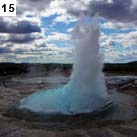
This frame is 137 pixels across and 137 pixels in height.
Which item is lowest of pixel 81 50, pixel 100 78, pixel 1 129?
pixel 1 129

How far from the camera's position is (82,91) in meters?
13.9

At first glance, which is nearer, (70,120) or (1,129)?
(1,129)

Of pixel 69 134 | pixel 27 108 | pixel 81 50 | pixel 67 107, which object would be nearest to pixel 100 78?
pixel 81 50

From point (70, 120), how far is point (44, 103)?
→ 2.16 m

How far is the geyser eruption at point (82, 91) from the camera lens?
13.1m

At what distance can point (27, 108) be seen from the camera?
13391 mm

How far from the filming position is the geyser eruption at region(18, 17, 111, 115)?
43.0ft

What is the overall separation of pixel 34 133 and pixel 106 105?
4.50 meters

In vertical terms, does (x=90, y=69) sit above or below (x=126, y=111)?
above

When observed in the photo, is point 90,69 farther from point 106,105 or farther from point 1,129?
point 1,129

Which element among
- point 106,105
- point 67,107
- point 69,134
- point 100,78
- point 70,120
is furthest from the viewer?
point 100,78

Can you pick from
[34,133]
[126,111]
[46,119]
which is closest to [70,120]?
[46,119]

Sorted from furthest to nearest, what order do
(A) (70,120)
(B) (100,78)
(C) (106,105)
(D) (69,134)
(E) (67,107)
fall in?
(B) (100,78) → (C) (106,105) → (E) (67,107) → (A) (70,120) → (D) (69,134)

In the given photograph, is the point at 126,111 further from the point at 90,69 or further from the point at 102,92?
the point at 90,69
